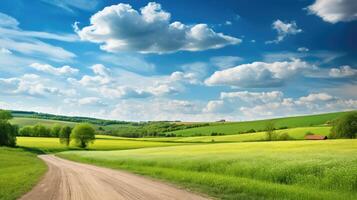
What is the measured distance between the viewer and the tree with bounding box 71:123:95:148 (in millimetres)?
119438

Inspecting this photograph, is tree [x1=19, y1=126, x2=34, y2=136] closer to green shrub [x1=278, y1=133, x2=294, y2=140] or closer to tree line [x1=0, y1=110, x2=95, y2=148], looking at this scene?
tree line [x1=0, y1=110, x2=95, y2=148]

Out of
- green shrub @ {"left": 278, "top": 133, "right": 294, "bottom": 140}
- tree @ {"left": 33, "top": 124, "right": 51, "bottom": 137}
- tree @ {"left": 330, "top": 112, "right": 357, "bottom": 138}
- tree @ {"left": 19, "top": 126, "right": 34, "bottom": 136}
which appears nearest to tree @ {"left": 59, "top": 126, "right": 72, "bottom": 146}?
tree @ {"left": 33, "top": 124, "right": 51, "bottom": 137}

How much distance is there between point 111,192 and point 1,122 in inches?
3589

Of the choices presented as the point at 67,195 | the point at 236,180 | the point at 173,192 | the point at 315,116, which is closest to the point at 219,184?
the point at 236,180

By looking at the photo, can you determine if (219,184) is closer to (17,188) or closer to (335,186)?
(335,186)

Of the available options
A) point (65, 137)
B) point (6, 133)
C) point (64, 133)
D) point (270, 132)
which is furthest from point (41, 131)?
point (270, 132)

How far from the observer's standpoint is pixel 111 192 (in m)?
19.7

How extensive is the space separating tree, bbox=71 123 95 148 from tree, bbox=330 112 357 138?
70545mm

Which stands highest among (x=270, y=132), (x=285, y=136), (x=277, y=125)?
(x=277, y=125)

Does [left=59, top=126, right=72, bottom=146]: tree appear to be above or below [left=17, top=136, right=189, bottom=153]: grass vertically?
above

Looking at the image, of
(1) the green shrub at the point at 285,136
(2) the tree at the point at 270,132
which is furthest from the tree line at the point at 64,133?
(1) the green shrub at the point at 285,136

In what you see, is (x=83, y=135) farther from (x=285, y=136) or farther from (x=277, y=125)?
(x=277, y=125)

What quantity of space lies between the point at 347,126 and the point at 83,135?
74491 mm

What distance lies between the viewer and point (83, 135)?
119375 millimetres
